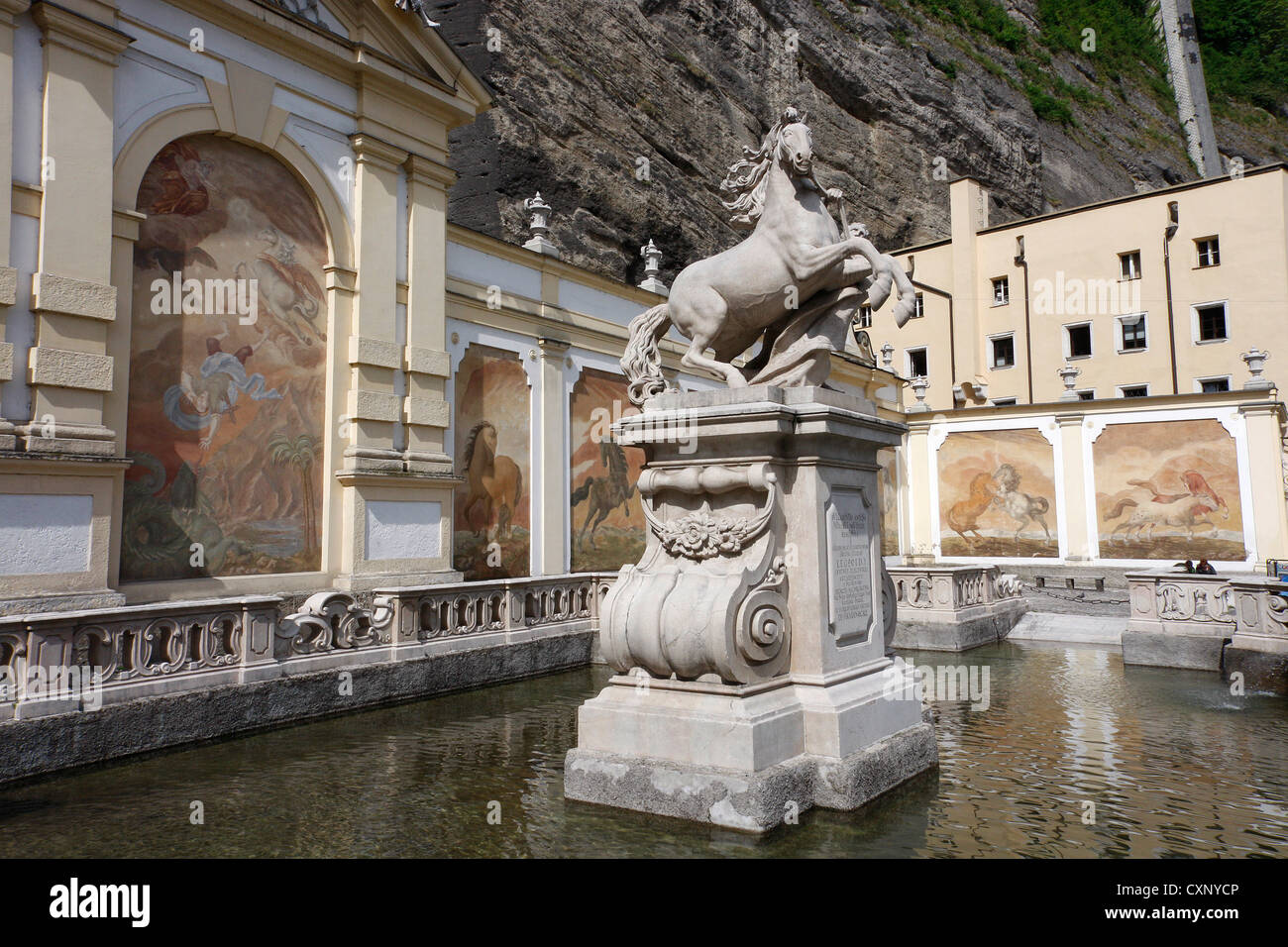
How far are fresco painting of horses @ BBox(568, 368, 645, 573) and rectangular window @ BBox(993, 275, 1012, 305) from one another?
26805 millimetres

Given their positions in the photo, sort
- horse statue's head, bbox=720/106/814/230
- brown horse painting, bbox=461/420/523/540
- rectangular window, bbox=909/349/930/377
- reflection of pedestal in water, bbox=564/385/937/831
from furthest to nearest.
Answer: rectangular window, bbox=909/349/930/377 → brown horse painting, bbox=461/420/523/540 → horse statue's head, bbox=720/106/814/230 → reflection of pedestal in water, bbox=564/385/937/831

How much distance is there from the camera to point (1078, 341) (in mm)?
37000

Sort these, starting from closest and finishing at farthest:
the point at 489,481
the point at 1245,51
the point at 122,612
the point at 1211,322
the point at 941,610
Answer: the point at 122,612 → the point at 941,610 → the point at 489,481 → the point at 1211,322 → the point at 1245,51

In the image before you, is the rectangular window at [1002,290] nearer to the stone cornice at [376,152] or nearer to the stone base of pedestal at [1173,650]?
the stone base of pedestal at [1173,650]

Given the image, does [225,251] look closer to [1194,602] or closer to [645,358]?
[645,358]

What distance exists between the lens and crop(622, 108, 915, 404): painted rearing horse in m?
5.82

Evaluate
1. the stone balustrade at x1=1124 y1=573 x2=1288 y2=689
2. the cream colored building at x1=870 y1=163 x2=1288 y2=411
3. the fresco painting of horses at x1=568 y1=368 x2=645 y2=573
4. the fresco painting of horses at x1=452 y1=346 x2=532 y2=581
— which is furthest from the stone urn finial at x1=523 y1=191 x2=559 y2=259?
the cream colored building at x1=870 y1=163 x2=1288 y2=411

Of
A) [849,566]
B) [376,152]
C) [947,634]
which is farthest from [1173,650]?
[376,152]

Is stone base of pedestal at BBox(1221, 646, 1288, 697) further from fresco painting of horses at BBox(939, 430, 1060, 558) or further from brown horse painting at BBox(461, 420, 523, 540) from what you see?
fresco painting of horses at BBox(939, 430, 1060, 558)

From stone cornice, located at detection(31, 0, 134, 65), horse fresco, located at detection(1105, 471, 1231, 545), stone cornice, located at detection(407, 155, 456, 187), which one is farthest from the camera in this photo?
horse fresco, located at detection(1105, 471, 1231, 545)

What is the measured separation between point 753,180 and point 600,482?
1079 centimetres

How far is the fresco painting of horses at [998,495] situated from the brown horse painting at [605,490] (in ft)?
34.9

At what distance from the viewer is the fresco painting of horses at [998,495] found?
894 inches
